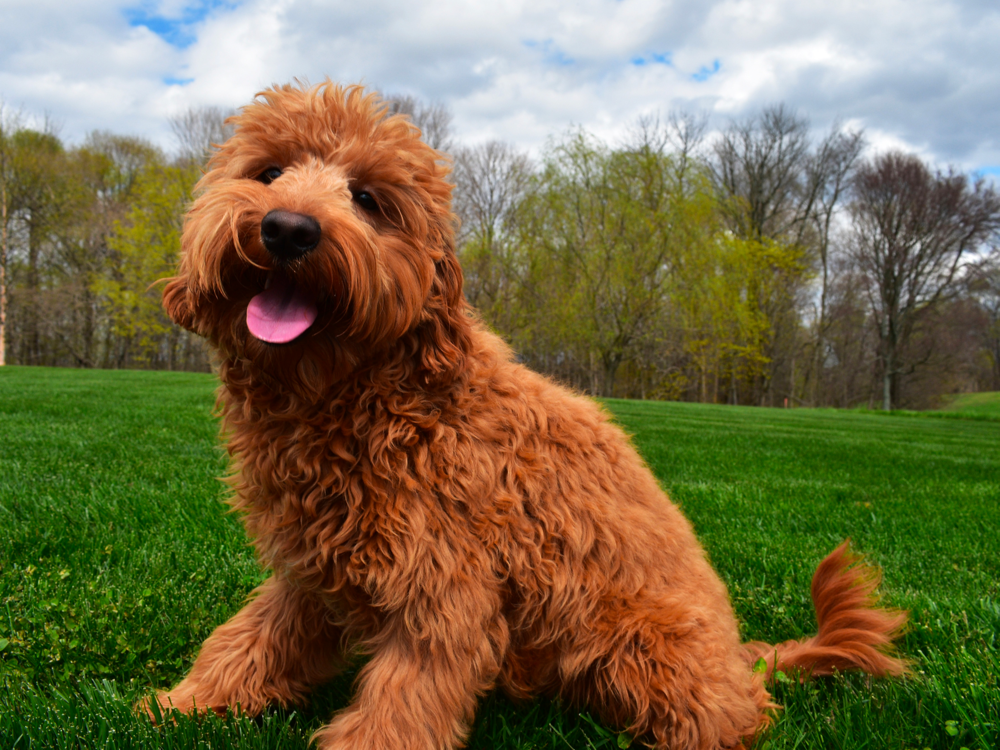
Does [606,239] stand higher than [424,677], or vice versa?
[606,239]

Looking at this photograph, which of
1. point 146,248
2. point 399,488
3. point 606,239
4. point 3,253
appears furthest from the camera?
point 3,253

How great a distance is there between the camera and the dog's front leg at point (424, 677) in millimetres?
1661

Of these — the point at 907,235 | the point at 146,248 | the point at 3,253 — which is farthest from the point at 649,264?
the point at 3,253

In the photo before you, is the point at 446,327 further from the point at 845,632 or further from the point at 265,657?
the point at 845,632

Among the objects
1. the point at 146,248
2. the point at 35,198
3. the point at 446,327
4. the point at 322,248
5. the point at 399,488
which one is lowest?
the point at 399,488

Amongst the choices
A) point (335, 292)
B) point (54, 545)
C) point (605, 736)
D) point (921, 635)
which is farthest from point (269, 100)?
point (921, 635)

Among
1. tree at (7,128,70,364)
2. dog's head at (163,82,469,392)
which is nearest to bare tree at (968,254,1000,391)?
dog's head at (163,82,469,392)

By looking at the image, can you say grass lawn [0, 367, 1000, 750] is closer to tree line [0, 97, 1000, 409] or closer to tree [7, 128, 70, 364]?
tree line [0, 97, 1000, 409]

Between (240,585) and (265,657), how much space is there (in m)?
0.96

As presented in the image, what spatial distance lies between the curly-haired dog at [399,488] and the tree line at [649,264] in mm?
20921

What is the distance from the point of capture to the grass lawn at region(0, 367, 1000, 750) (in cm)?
192

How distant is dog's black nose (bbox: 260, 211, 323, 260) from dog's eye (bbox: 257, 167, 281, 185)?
383mm

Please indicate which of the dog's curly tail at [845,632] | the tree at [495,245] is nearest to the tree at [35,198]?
the tree at [495,245]

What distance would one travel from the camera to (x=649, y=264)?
976 inches
